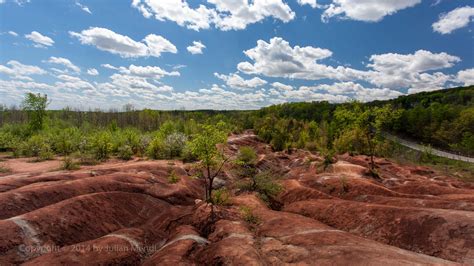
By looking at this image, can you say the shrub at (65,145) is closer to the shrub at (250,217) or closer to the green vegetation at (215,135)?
the green vegetation at (215,135)

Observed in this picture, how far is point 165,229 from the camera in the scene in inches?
643

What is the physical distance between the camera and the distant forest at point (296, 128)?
126 feet

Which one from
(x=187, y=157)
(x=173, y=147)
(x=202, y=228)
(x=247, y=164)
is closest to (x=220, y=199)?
(x=202, y=228)

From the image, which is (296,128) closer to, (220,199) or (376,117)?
(376,117)

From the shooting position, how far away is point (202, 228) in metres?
15.8

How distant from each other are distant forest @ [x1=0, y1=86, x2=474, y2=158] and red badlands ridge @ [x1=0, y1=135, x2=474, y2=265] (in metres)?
6.64

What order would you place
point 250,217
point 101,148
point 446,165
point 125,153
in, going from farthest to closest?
point 446,165, point 125,153, point 101,148, point 250,217

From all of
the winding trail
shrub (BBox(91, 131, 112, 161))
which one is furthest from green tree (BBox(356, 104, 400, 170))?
the winding trail

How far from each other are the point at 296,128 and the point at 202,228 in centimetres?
8673

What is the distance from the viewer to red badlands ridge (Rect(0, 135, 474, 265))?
10.8 metres

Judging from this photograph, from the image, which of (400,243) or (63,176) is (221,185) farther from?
(400,243)

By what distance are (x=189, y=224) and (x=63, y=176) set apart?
1094cm

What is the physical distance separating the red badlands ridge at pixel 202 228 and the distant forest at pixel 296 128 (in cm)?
664

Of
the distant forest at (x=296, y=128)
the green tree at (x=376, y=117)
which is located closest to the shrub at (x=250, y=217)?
the distant forest at (x=296, y=128)
